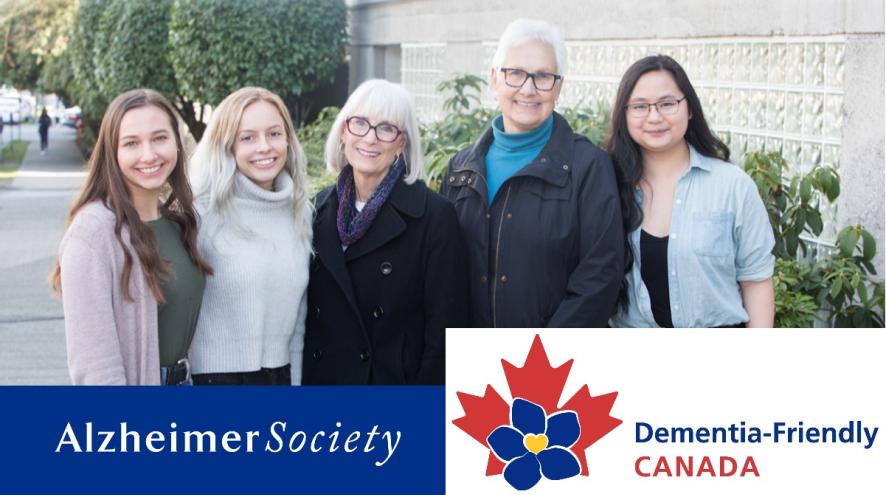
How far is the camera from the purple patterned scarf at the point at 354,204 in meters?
3.61

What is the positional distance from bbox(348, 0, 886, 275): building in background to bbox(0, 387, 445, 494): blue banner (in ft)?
8.62

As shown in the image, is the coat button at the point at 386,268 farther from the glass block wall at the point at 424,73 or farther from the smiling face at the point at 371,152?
the glass block wall at the point at 424,73

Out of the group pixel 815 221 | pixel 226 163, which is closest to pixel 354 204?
pixel 226 163

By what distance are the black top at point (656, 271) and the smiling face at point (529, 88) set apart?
0.49 metres

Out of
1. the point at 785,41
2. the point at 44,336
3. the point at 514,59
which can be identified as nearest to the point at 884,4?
the point at 785,41

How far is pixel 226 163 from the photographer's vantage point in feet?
11.7

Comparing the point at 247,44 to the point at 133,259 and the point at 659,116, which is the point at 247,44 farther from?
the point at 133,259

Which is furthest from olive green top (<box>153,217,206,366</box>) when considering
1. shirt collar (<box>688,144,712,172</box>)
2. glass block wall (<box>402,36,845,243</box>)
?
glass block wall (<box>402,36,845,243</box>)

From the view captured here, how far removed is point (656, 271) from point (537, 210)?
0.41m

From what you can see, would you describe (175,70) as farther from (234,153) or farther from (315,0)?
(234,153)

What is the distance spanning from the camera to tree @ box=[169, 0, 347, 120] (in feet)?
47.6

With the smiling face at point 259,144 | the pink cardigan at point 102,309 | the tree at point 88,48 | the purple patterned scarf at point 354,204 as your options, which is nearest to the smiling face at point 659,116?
the purple patterned scarf at point 354,204

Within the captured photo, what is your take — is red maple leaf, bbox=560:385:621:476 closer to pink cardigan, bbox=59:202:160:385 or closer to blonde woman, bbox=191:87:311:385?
blonde woman, bbox=191:87:311:385

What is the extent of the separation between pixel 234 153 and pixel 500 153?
2.73ft
